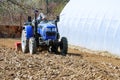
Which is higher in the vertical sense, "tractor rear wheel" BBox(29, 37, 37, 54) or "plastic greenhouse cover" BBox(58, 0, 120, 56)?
"plastic greenhouse cover" BBox(58, 0, 120, 56)

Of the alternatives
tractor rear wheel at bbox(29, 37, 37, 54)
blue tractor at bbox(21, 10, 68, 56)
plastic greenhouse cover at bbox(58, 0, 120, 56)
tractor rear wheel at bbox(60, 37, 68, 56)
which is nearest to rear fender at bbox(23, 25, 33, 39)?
blue tractor at bbox(21, 10, 68, 56)

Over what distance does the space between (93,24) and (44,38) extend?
16.2 ft

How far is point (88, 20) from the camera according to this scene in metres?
22.2

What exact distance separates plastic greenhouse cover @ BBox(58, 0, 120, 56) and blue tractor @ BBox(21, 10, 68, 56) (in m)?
3.21

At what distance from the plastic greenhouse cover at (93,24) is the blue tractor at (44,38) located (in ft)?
10.5

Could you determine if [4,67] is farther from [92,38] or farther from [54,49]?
[92,38]

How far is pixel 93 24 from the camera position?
21.6 metres

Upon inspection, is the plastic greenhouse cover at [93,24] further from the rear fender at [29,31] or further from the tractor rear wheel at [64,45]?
the rear fender at [29,31]

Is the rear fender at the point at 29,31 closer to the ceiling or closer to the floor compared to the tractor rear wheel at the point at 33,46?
closer to the ceiling

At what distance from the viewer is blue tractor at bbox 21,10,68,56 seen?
56.4 feet

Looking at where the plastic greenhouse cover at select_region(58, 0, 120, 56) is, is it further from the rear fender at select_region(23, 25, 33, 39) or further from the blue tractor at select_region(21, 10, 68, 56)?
the rear fender at select_region(23, 25, 33, 39)

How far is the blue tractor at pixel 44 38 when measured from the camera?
1719cm

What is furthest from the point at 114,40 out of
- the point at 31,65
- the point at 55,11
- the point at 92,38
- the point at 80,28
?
the point at 55,11

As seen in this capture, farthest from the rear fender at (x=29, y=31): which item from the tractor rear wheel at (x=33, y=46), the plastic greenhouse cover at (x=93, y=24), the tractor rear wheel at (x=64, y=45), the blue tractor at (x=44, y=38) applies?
the plastic greenhouse cover at (x=93, y=24)
